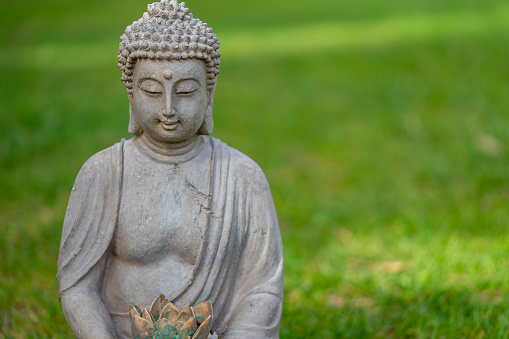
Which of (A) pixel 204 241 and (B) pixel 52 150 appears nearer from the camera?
(A) pixel 204 241

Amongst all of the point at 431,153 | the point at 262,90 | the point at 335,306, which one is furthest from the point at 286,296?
the point at 262,90

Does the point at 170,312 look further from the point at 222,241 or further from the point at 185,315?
the point at 222,241

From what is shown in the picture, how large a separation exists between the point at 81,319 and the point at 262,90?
6293 millimetres

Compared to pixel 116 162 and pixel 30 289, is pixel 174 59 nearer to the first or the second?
pixel 116 162

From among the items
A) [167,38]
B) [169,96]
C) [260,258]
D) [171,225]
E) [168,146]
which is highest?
[167,38]

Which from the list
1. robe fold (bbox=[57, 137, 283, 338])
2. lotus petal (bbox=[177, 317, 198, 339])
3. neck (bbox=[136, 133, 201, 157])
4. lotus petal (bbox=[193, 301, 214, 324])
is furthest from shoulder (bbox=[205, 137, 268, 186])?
lotus petal (bbox=[177, 317, 198, 339])

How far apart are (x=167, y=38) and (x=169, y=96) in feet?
0.71

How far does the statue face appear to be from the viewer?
273 cm

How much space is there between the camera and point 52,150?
672 centimetres

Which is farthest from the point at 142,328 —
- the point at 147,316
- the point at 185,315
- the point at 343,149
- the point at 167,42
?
the point at 343,149

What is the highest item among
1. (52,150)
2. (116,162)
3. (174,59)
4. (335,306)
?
(174,59)

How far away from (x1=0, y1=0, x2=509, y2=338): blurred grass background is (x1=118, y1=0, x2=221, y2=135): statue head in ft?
5.71

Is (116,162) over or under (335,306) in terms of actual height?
over

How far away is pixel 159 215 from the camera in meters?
2.87
